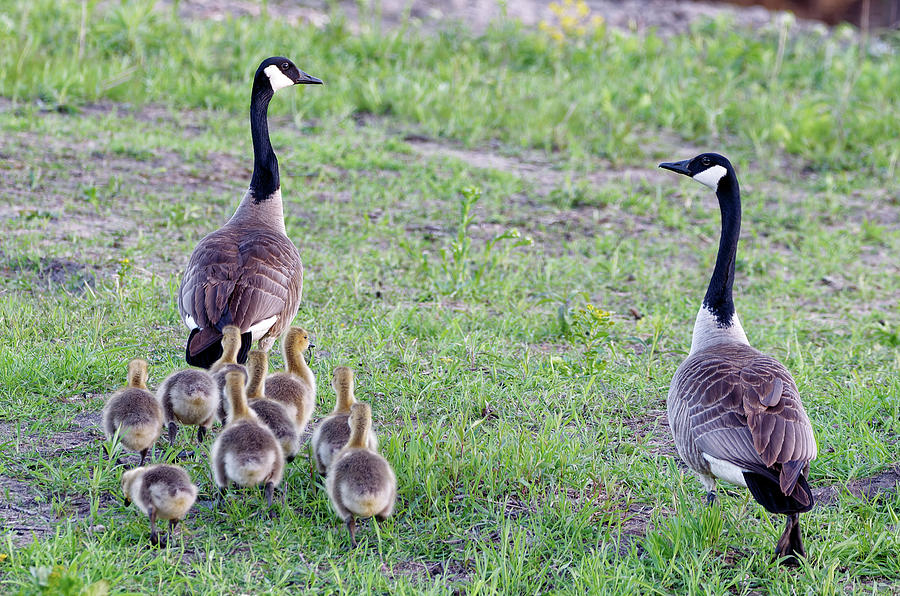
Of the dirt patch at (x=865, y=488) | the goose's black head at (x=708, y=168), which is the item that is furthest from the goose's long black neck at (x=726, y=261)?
the dirt patch at (x=865, y=488)

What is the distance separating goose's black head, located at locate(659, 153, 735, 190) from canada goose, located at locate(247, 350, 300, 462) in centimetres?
248

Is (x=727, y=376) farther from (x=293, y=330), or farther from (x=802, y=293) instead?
(x=802, y=293)

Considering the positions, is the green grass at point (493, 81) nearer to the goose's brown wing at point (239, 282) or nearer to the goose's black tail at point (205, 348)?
the goose's brown wing at point (239, 282)

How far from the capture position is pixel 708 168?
5.63 m

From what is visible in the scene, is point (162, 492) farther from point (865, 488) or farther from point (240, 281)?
point (865, 488)

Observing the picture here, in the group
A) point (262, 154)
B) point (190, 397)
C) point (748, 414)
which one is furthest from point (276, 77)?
point (748, 414)

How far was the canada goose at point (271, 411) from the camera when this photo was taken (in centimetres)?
447

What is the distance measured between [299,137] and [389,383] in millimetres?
5314

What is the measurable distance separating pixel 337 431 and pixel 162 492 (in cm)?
86

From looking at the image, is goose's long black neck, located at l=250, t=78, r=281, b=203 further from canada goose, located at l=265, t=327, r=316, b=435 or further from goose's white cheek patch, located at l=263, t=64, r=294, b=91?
canada goose, located at l=265, t=327, r=316, b=435

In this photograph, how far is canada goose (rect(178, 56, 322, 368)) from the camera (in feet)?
16.9

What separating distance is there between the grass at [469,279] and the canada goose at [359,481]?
0.66 ft

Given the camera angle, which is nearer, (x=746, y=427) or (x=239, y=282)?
(x=746, y=427)

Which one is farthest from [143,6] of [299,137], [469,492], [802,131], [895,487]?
[895,487]
